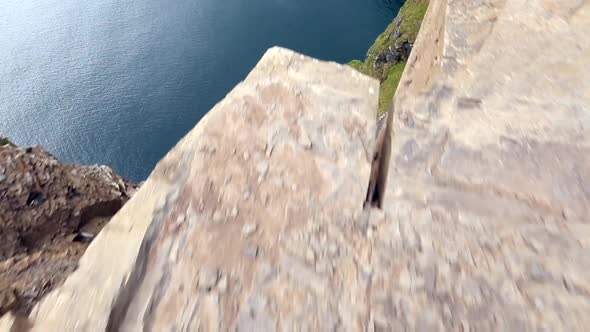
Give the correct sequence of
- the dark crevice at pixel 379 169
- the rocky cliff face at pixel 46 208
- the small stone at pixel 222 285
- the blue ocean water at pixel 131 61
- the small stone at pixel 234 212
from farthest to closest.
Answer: the blue ocean water at pixel 131 61
the rocky cliff face at pixel 46 208
the dark crevice at pixel 379 169
the small stone at pixel 234 212
the small stone at pixel 222 285

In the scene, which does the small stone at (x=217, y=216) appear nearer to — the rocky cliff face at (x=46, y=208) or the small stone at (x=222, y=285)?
the small stone at (x=222, y=285)

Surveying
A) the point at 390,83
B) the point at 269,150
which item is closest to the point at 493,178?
the point at 269,150

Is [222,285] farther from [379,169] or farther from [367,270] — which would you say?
[379,169]

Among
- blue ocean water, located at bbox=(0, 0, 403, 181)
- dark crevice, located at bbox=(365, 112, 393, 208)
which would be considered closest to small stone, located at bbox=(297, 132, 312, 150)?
dark crevice, located at bbox=(365, 112, 393, 208)

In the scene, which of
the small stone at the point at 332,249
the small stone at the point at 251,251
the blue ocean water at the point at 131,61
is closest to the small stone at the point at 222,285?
the small stone at the point at 251,251

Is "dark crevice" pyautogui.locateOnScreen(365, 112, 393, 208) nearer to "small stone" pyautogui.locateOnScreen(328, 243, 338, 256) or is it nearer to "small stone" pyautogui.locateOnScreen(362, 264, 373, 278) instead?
"small stone" pyautogui.locateOnScreen(328, 243, 338, 256)

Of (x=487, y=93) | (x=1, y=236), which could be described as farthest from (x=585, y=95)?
(x=1, y=236)

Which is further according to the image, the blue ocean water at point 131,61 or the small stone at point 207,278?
the blue ocean water at point 131,61
